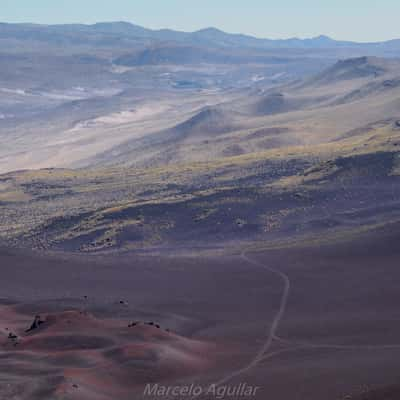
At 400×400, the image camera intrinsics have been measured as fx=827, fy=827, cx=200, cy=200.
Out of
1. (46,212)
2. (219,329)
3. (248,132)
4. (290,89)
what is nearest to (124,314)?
(219,329)

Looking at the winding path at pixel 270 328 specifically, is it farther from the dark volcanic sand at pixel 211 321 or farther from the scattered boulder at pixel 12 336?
the scattered boulder at pixel 12 336

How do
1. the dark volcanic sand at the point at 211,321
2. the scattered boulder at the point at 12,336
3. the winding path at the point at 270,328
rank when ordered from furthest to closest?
the scattered boulder at the point at 12,336 → the winding path at the point at 270,328 → the dark volcanic sand at the point at 211,321

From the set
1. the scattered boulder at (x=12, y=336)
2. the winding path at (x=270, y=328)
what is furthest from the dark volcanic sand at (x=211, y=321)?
the scattered boulder at (x=12, y=336)

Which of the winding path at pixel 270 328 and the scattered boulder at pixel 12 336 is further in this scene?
the scattered boulder at pixel 12 336

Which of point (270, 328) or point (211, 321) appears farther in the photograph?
point (211, 321)

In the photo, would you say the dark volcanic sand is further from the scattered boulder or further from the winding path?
the scattered boulder

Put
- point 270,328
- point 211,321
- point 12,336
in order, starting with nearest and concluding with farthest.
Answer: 1. point 12,336
2. point 270,328
3. point 211,321

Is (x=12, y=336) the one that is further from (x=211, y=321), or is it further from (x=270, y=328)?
(x=270, y=328)

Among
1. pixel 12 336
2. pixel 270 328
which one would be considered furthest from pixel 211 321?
pixel 12 336

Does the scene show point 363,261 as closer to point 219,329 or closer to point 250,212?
point 219,329
